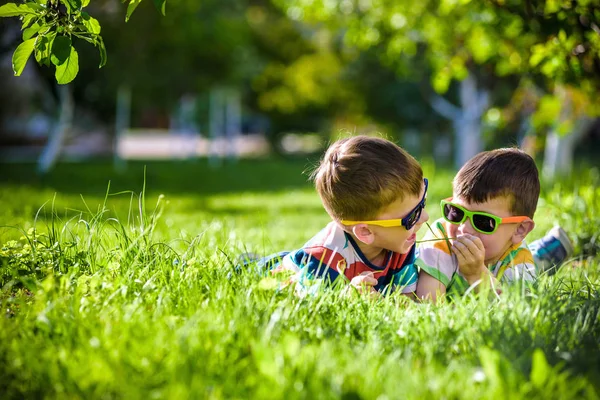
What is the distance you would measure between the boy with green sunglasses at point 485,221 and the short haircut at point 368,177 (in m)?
0.31

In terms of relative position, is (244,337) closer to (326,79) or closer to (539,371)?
(539,371)

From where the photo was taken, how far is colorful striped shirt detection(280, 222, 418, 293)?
3080 millimetres

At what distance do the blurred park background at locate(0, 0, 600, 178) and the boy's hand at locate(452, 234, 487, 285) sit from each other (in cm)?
84

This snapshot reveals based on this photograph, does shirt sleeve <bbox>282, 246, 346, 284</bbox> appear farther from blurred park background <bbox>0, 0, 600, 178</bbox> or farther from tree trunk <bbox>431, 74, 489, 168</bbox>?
tree trunk <bbox>431, 74, 489, 168</bbox>

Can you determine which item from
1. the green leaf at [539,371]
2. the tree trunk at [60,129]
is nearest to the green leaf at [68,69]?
the green leaf at [539,371]

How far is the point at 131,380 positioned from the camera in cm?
188

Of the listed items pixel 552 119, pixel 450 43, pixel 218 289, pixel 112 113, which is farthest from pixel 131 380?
pixel 112 113

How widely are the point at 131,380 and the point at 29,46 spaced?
1.38m

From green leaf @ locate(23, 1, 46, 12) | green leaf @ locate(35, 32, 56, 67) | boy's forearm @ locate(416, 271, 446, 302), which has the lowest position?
boy's forearm @ locate(416, 271, 446, 302)

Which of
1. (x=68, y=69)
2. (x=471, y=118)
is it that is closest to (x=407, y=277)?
(x=68, y=69)

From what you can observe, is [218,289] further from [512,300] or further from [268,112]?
[268,112]

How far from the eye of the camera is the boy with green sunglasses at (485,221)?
321 centimetres

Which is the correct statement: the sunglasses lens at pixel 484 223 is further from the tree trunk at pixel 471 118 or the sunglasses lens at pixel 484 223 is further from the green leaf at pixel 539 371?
the tree trunk at pixel 471 118

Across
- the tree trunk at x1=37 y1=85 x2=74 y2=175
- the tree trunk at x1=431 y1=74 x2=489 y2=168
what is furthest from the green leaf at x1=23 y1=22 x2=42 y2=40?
the tree trunk at x1=431 y1=74 x2=489 y2=168
